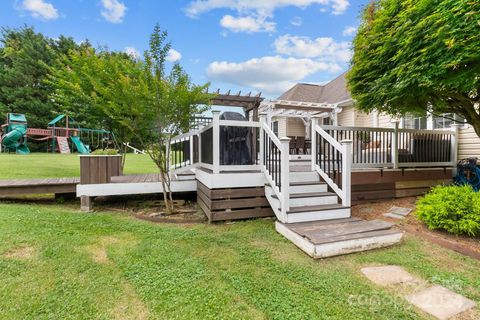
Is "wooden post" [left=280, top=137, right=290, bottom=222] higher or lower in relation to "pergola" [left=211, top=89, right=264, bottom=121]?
A: lower

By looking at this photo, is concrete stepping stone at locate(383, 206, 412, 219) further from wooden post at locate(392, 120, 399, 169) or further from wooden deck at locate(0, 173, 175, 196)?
wooden deck at locate(0, 173, 175, 196)

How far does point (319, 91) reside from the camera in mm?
15023

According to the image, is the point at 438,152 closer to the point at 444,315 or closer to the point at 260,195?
the point at 260,195

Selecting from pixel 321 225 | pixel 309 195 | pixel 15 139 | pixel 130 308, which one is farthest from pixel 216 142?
pixel 15 139

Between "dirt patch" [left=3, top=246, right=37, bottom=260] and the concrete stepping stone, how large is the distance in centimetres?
529

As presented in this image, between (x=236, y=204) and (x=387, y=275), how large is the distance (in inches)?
94.4

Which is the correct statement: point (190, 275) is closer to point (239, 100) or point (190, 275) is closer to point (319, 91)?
point (239, 100)

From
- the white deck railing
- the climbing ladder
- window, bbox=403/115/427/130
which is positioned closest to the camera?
the white deck railing

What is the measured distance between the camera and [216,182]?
162 inches

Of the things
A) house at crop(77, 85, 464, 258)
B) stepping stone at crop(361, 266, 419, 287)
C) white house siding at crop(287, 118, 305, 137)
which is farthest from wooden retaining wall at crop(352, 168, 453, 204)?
white house siding at crop(287, 118, 305, 137)

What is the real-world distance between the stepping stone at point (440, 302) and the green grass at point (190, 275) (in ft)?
A: 0.38

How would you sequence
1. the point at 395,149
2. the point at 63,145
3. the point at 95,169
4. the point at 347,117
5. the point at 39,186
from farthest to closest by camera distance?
the point at 63,145 < the point at 347,117 < the point at 395,149 < the point at 39,186 < the point at 95,169

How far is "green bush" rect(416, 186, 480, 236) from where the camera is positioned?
3281 millimetres

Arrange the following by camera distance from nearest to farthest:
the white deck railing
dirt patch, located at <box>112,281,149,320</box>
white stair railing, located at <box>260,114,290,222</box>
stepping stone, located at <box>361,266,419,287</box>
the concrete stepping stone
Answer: dirt patch, located at <box>112,281,149,320</box> → stepping stone, located at <box>361,266,419,287</box> → white stair railing, located at <box>260,114,290,222</box> → the concrete stepping stone → the white deck railing
